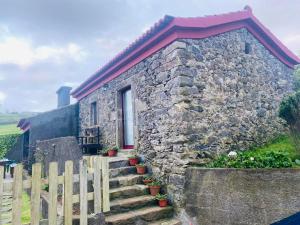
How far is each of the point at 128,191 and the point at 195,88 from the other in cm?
254

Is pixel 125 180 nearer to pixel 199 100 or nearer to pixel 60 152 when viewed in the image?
pixel 60 152

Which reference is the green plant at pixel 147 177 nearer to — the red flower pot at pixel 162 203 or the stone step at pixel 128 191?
the stone step at pixel 128 191

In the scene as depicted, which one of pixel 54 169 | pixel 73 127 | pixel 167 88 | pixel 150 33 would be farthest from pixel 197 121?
pixel 73 127

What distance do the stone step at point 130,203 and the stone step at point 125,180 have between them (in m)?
0.45

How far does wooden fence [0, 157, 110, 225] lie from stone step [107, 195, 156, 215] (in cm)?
87

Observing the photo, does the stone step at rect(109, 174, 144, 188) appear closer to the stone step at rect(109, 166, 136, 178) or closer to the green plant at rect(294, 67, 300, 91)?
the stone step at rect(109, 166, 136, 178)

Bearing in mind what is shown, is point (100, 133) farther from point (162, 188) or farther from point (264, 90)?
point (264, 90)

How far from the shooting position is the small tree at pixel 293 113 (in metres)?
5.06

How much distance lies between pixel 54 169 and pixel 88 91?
24.5 feet

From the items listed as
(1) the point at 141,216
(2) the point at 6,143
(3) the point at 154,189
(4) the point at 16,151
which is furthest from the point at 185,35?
(2) the point at 6,143

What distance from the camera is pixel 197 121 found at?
5.28m

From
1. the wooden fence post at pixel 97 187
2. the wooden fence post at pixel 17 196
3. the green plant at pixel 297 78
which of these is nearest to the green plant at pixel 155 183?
the wooden fence post at pixel 97 187

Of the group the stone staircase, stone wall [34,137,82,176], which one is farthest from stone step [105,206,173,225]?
stone wall [34,137,82,176]

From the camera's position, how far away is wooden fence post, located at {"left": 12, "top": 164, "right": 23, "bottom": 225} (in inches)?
114
